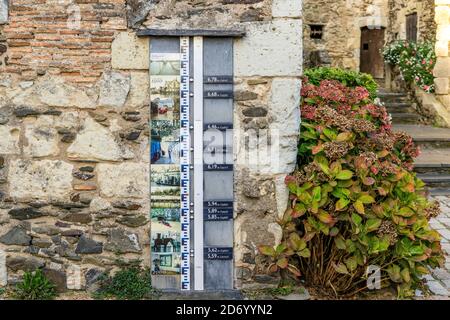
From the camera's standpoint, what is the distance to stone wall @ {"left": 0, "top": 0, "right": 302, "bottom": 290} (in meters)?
3.91

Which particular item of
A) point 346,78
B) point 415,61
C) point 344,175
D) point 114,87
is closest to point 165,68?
point 114,87

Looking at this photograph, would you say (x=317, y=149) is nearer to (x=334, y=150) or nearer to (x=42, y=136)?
(x=334, y=150)

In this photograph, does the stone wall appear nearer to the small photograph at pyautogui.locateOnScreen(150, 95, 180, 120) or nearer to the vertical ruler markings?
the small photograph at pyautogui.locateOnScreen(150, 95, 180, 120)

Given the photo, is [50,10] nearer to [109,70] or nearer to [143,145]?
[109,70]

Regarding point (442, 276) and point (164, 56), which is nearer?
point (164, 56)

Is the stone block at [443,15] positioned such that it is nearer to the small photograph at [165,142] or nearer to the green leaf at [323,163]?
the green leaf at [323,163]

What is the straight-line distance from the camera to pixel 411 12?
13344 mm

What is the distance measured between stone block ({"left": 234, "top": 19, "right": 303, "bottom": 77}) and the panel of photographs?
460mm

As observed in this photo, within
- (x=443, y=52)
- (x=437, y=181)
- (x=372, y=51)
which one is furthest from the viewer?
(x=372, y=51)

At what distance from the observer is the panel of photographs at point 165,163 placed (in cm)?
391

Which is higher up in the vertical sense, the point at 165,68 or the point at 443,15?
the point at 443,15

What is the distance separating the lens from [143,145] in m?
3.97

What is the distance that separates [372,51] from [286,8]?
40.2ft

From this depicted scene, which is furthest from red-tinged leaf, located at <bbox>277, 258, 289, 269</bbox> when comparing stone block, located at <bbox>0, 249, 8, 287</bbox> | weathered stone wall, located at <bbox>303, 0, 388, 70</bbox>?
weathered stone wall, located at <bbox>303, 0, 388, 70</bbox>
